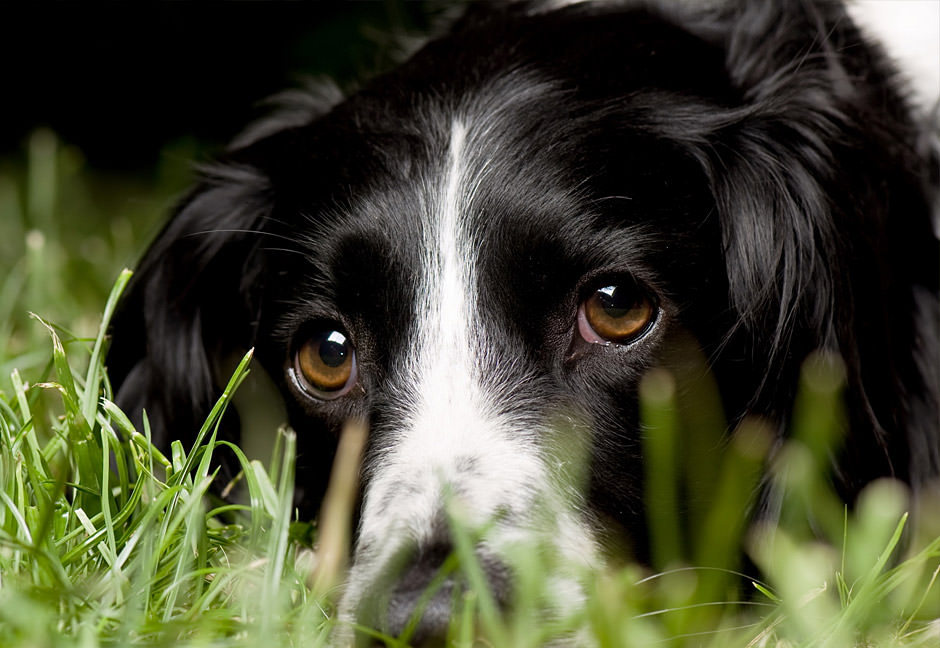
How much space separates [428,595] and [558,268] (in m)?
0.65

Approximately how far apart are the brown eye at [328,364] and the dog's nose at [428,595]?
57 centimetres

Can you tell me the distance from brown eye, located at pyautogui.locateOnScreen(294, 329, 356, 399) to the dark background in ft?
8.91

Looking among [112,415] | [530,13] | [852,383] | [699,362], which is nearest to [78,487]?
[112,415]

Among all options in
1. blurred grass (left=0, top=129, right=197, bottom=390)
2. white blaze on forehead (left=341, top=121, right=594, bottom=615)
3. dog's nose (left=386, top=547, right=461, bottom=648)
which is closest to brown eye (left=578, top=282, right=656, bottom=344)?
white blaze on forehead (left=341, top=121, right=594, bottom=615)

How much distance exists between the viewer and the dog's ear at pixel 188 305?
99.3 inches

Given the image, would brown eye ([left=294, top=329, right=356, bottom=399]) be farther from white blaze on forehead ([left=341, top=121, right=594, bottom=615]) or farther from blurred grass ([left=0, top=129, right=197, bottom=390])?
blurred grass ([left=0, top=129, right=197, bottom=390])

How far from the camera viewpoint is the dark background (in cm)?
501

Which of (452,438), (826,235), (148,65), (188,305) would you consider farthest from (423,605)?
(148,65)

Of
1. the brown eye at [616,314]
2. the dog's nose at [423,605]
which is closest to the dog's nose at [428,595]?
the dog's nose at [423,605]

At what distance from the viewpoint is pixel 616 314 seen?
2008mm

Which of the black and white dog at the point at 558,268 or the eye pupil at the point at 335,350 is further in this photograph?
the eye pupil at the point at 335,350

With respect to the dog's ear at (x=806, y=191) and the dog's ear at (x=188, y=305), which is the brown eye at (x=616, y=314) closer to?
the dog's ear at (x=806, y=191)

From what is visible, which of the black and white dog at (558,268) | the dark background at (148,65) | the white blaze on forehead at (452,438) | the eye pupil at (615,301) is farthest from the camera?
the dark background at (148,65)

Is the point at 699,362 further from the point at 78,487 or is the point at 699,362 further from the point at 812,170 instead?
the point at 78,487
